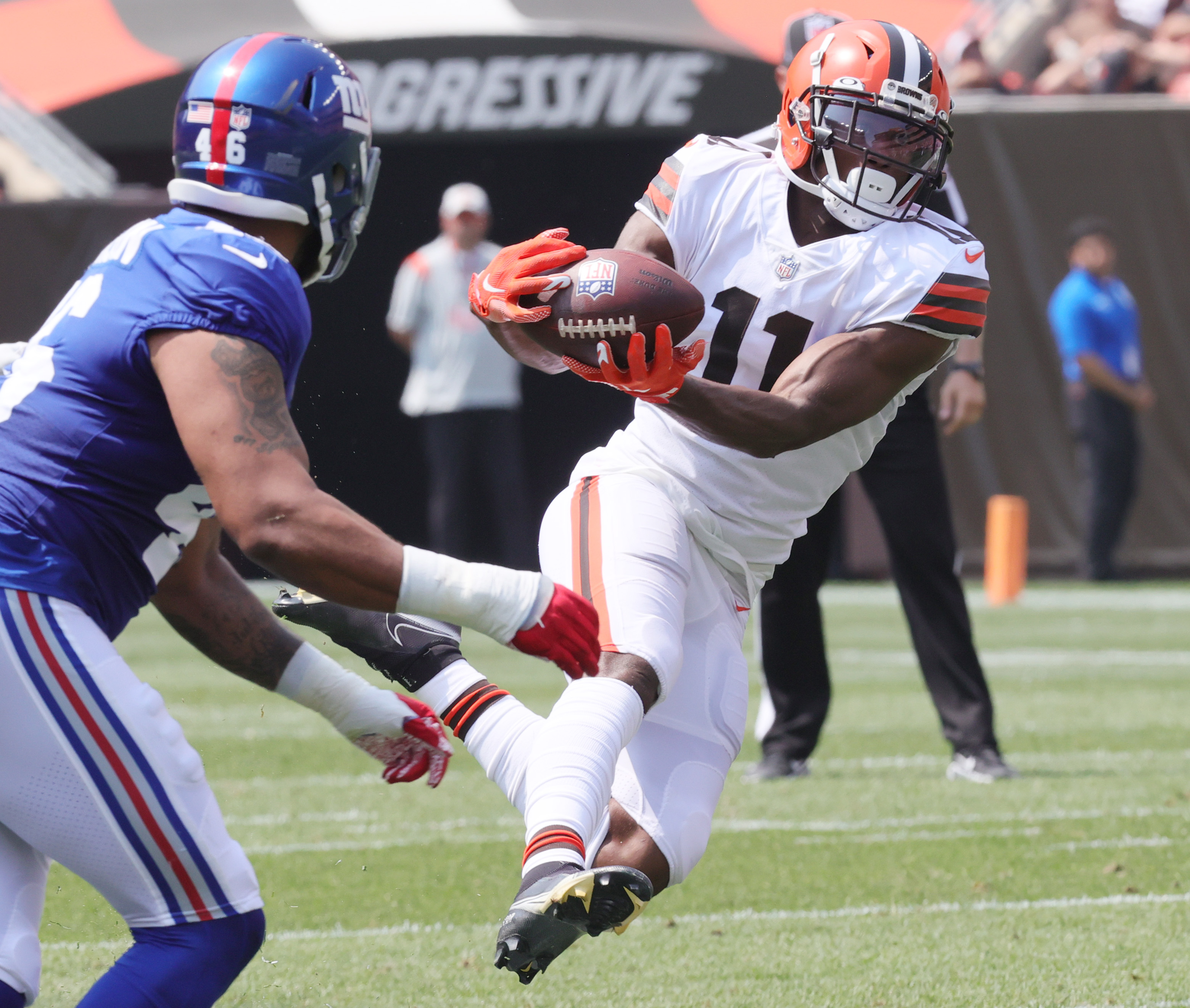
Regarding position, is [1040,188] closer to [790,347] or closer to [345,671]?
[790,347]

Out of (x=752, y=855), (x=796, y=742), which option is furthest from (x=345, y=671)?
(x=796, y=742)

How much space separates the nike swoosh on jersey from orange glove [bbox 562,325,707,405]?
2.88ft

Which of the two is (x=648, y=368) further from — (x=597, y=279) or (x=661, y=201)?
(x=661, y=201)

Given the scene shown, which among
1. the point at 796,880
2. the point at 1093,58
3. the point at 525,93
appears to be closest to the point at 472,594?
the point at 796,880

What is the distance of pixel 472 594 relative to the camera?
7.73ft

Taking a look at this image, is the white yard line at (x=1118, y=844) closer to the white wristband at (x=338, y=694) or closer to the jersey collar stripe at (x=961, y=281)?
the jersey collar stripe at (x=961, y=281)

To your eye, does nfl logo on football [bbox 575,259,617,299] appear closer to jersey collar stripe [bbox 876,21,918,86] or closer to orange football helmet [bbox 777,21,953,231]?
orange football helmet [bbox 777,21,953,231]

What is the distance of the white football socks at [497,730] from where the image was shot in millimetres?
3297

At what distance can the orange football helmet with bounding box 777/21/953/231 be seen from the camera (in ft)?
11.7

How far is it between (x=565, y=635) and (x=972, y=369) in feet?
10.7

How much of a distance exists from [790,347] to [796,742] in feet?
7.38

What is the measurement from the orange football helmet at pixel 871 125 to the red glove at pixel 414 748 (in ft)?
4.69

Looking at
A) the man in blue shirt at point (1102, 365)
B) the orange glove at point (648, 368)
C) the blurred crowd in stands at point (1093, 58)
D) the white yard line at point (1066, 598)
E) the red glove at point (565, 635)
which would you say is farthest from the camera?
the blurred crowd in stands at point (1093, 58)

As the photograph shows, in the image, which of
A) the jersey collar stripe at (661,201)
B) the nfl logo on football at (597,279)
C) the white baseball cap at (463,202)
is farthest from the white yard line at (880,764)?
the white baseball cap at (463,202)
